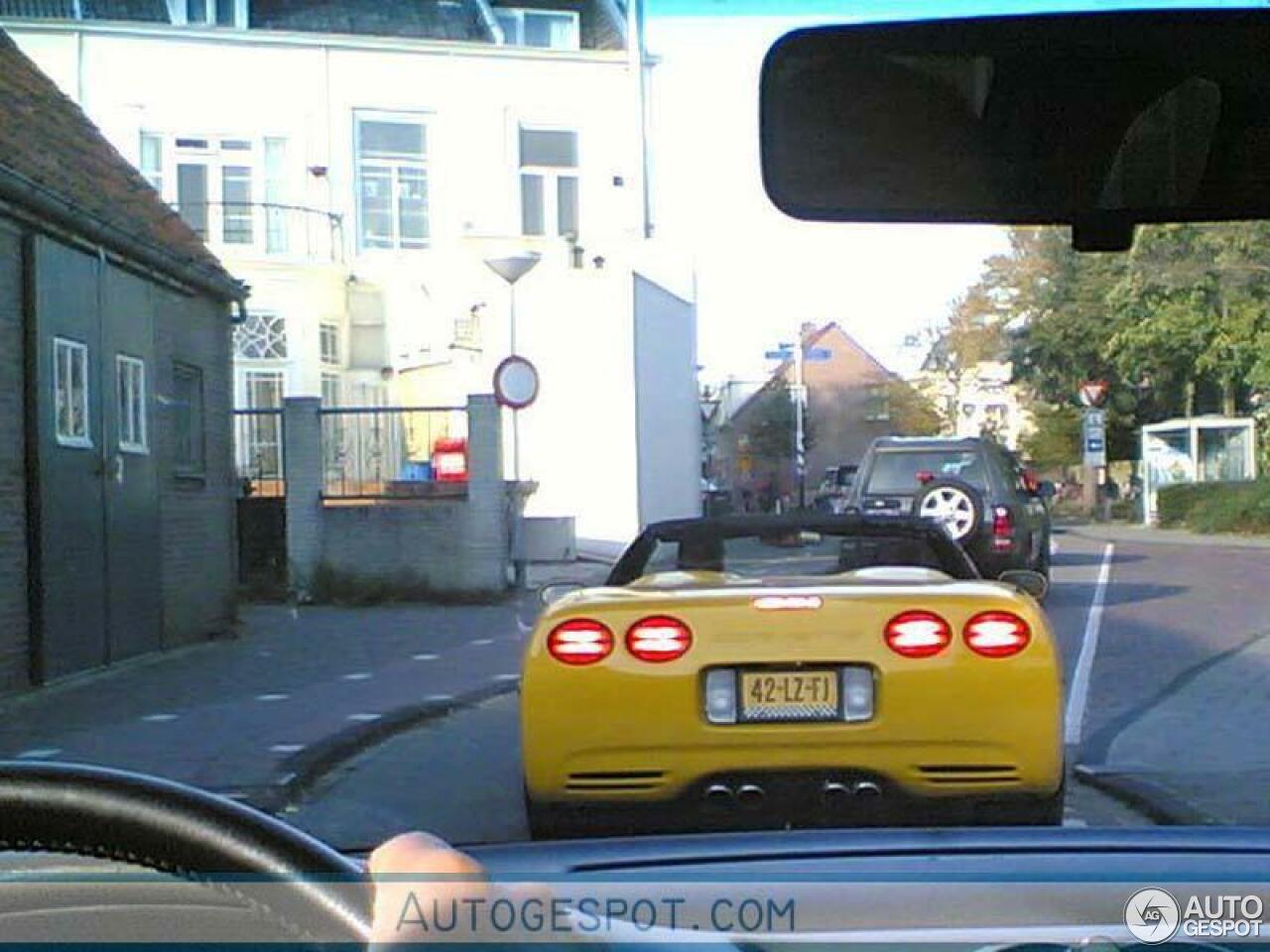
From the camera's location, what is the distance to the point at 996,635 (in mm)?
5898

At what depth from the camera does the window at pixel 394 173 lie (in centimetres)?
541

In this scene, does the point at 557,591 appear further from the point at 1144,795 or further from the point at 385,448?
the point at 385,448

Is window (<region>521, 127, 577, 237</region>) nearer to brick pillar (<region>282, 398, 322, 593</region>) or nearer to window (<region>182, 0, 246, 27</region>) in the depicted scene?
window (<region>182, 0, 246, 27</region>)

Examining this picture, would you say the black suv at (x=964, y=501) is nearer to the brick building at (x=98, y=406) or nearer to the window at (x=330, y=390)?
the brick building at (x=98, y=406)

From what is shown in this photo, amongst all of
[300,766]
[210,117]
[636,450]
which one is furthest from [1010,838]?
[636,450]

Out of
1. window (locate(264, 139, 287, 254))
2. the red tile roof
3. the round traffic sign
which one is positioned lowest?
the round traffic sign

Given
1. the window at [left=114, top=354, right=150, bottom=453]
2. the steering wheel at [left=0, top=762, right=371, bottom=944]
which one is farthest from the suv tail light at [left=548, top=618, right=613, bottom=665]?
the window at [left=114, top=354, right=150, bottom=453]

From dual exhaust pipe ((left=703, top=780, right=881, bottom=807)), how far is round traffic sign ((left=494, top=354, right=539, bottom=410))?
12934 mm

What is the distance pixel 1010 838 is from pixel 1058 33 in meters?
1.38

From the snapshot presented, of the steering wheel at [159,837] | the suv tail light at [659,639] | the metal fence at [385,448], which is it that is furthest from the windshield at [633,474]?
the metal fence at [385,448]

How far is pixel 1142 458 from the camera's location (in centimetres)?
425

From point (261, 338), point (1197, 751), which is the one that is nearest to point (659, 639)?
point (1197, 751)

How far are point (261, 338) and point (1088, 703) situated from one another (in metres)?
12.9

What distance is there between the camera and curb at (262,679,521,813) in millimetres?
6504
